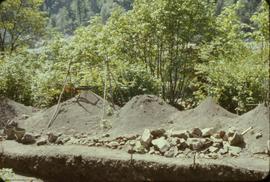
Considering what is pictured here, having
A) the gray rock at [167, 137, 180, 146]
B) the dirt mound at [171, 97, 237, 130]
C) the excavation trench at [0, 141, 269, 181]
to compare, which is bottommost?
the excavation trench at [0, 141, 269, 181]

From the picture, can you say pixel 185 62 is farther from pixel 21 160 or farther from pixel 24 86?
pixel 21 160

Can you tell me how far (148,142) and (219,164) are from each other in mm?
1550

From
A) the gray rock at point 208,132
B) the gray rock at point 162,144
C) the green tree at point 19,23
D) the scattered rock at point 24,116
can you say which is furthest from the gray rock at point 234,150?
the green tree at point 19,23

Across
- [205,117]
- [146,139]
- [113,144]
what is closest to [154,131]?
[146,139]

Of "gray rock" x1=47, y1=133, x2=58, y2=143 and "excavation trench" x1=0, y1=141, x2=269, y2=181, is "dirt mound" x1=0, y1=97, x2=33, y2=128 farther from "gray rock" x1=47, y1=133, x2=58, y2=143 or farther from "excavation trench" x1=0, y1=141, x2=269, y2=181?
"gray rock" x1=47, y1=133, x2=58, y2=143

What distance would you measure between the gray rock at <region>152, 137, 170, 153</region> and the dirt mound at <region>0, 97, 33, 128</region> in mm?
4952

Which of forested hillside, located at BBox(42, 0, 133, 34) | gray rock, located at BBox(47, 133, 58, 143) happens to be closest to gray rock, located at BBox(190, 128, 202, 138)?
gray rock, located at BBox(47, 133, 58, 143)

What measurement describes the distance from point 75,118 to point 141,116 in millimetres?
1591

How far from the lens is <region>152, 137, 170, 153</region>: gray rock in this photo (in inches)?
320

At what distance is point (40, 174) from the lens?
905 cm

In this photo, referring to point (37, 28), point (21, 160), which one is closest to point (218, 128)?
point (21, 160)

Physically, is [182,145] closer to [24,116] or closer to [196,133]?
[196,133]

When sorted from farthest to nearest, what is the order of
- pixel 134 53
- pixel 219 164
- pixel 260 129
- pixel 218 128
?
pixel 134 53 → pixel 218 128 → pixel 260 129 → pixel 219 164

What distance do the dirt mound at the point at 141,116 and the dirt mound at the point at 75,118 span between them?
55 cm
